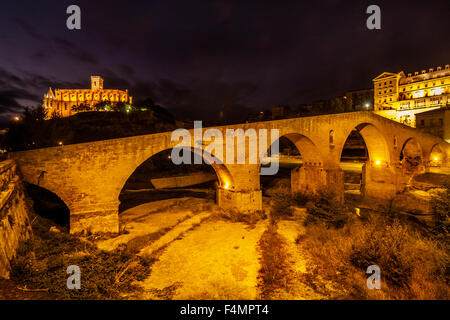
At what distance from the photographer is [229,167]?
46.7 feet

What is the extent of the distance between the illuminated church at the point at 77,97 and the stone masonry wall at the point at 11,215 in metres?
73.0

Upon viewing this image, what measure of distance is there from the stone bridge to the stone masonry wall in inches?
45.2

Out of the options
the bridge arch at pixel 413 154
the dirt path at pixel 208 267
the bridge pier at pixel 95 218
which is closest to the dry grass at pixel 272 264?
the dirt path at pixel 208 267

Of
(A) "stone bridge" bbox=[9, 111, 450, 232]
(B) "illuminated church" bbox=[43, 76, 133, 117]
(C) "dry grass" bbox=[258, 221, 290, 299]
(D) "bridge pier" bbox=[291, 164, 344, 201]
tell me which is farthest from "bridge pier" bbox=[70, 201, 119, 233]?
(B) "illuminated church" bbox=[43, 76, 133, 117]

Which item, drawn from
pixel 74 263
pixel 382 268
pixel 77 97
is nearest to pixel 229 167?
pixel 382 268

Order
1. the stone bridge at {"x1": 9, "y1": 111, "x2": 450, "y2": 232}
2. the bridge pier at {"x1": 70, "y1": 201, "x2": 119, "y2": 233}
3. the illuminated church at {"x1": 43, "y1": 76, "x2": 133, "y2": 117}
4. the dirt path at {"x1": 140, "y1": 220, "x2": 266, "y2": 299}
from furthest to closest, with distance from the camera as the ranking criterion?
the illuminated church at {"x1": 43, "y1": 76, "x2": 133, "y2": 117} < the bridge pier at {"x1": 70, "y1": 201, "x2": 119, "y2": 233} < the stone bridge at {"x1": 9, "y1": 111, "x2": 450, "y2": 232} < the dirt path at {"x1": 140, "y1": 220, "x2": 266, "y2": 299}

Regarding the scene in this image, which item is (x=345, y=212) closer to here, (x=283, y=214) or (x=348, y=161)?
(x=283, y=214)

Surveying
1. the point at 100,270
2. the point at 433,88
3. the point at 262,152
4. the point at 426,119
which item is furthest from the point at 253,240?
the point at 433,88

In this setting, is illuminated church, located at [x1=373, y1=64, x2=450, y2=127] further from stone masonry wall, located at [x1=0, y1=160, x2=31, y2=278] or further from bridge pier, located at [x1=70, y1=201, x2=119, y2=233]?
stone masonry wall, located at [x1=0, y1=160, x2=31, y2=278]

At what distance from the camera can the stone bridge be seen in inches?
397

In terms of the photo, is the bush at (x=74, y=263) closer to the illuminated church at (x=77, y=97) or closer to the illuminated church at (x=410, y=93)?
the illuminated church at (x=410, y=93)

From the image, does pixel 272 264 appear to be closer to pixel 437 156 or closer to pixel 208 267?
pixel 208 267

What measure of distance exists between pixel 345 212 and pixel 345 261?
7.81 m

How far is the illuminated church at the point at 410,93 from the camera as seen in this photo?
156ft
